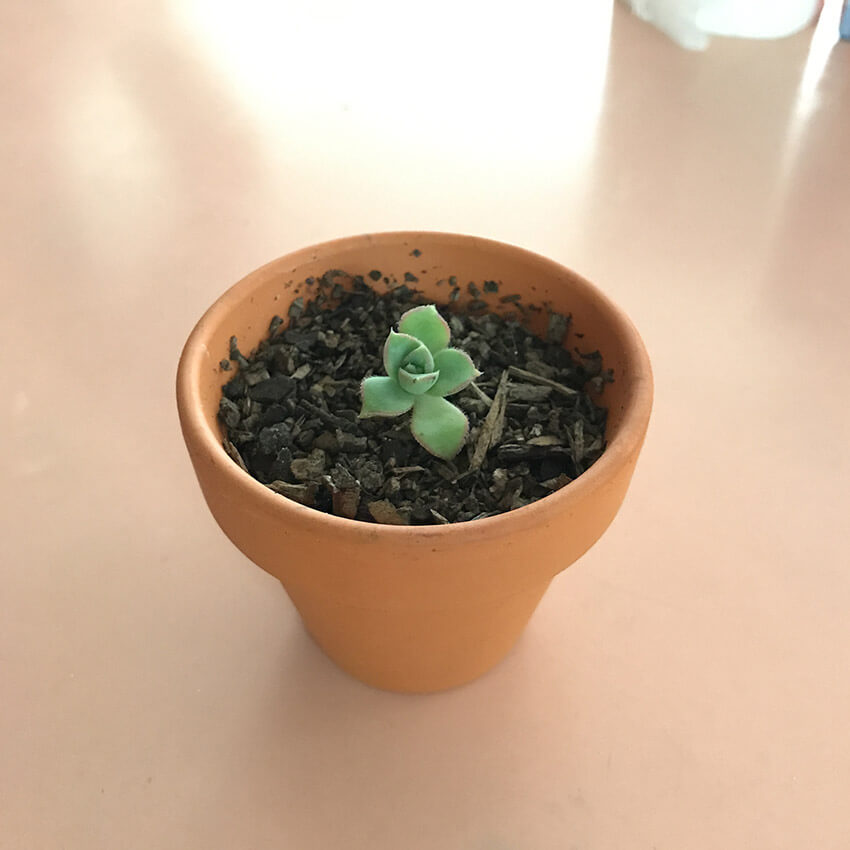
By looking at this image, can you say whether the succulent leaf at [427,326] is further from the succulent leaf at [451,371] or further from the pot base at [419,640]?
the pot base at [419,640]

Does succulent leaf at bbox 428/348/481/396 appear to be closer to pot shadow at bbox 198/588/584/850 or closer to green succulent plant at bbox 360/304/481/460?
green succulent plant at bbox 360/304/481/460

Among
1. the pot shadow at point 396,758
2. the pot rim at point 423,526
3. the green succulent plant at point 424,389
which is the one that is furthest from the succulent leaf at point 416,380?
the pot shadow at point 396,758

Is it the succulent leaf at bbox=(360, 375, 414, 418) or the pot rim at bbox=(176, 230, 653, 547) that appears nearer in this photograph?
the pot rim at bbox=(176, 230, 653, 547)

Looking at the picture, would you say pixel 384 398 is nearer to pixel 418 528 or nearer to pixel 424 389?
pixel 424 389

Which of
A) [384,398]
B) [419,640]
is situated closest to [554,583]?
[419,640]

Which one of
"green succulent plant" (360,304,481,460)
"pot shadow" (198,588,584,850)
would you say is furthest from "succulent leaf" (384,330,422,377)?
"pot shadow" (198,588,584,850)

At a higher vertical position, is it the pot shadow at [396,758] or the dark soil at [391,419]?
the dark soil at [391,419]
